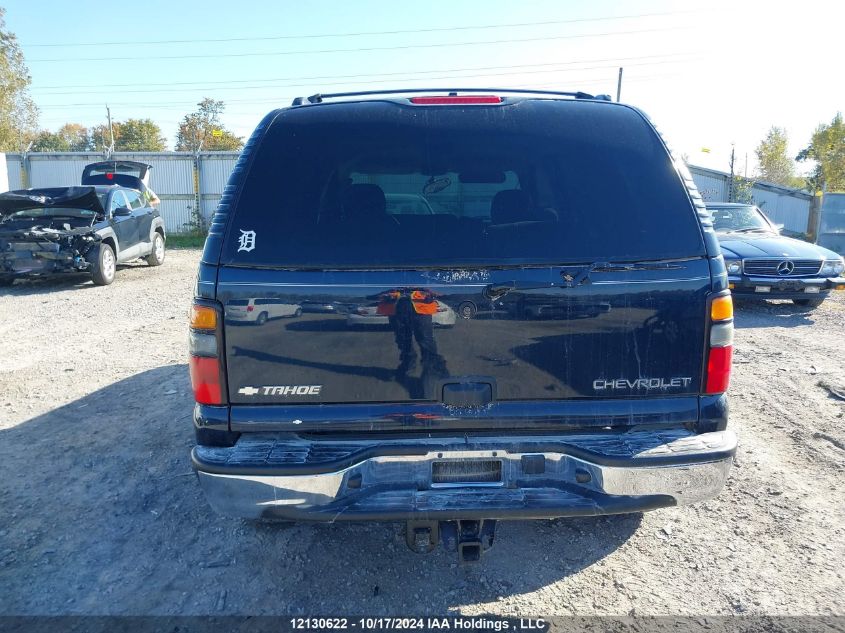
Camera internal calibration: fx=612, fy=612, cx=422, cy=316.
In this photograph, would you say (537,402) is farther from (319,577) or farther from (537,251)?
(319,577)

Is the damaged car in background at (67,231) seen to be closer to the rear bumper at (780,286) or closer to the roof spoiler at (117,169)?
the roof spoiler at (117,169)

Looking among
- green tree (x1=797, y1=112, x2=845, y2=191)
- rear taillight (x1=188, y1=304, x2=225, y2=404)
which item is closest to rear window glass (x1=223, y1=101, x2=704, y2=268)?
rear taillight (x1=188, y1=304, x2=225, y2=404)

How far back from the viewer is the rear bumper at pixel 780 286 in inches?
350

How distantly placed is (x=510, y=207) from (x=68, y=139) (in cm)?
8952

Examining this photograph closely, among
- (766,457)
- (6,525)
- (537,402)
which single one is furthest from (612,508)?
(6,525)

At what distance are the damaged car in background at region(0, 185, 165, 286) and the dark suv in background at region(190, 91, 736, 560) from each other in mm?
9578

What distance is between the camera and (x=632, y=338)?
2.52 m

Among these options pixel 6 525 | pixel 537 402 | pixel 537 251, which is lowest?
pixel 6 525

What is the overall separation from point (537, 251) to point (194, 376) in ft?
5.01

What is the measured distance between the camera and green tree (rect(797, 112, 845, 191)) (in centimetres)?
3612

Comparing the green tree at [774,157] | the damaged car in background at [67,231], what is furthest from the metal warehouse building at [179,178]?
the green tree at [774,157]

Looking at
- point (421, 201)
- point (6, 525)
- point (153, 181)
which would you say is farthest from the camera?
point (153, 181)

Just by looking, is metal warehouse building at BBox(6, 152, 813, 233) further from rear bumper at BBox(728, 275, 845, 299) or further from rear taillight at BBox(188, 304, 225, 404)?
rear taillight at BBox(188, 304, 225, 404)

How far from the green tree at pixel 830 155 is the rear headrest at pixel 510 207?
3880cm
